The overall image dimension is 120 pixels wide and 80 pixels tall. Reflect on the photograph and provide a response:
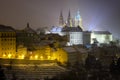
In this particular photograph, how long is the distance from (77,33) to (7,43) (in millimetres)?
9251

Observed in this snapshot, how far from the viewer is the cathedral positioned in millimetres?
27453

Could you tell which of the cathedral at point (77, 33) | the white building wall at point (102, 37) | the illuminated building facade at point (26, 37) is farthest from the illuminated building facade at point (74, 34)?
the illuminated building facade at point (26, 37)

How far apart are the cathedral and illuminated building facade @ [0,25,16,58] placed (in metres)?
6.79

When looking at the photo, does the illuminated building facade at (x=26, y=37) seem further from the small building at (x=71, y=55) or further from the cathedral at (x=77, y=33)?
the cathedral at (x=77, y=33)

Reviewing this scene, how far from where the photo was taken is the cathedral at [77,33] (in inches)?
1081

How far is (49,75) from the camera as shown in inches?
612

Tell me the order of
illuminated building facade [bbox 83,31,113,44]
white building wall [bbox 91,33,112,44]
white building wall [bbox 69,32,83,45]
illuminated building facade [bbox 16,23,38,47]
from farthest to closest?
white building wall [bbox 91,33,112,44], illuminated building facade [bbox 83,31,113,44], white building wall [bbox 69,32,83,45], illuminated building facade [bbox 16,23,38,47]

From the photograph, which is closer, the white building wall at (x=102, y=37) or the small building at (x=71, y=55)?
the small building at (x=71, y=55)

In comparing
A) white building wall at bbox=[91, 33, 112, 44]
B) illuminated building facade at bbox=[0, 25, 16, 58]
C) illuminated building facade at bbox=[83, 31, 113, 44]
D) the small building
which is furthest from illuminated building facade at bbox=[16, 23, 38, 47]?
white building wall at bbox=[91, 33, 112, 44]

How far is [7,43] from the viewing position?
62.5ft

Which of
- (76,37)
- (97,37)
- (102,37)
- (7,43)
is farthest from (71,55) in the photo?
(102,37)

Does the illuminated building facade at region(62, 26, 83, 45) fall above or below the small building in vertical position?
above

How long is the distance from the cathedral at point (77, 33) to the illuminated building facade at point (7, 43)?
6.79 meters

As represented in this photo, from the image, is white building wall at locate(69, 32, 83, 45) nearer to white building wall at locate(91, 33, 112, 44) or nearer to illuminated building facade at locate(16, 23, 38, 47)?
white building wall at locate(91, 33, 112, 44)
